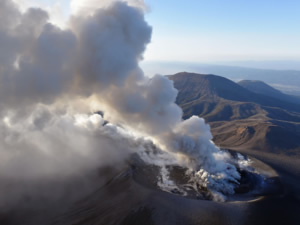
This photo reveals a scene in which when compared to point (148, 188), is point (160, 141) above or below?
above

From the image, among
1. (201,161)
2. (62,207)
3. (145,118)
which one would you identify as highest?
(145,118)

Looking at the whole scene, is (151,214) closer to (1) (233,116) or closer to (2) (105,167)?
(2) (105,167)

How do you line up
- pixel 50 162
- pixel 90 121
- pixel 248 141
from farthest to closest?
pixel 248 141 < pixel 90 121 < pixel 50 162

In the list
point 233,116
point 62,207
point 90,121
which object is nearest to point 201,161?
point 62,207

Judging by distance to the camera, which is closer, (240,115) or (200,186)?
(200,186)

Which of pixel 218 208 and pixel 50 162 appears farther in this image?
pixel 50 162

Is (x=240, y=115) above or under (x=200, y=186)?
above

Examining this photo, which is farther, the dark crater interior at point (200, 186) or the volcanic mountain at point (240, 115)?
the volcanic mountain at point (240, 115)

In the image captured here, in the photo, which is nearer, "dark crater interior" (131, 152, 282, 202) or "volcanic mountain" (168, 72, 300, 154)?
"dark crater interior" (131, 152, 282, 202)
